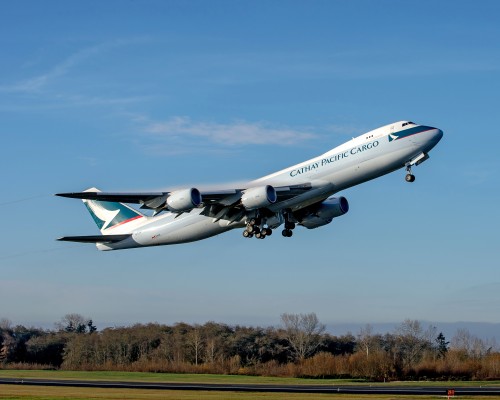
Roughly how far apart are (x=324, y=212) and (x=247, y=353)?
156ft

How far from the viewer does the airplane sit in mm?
60125

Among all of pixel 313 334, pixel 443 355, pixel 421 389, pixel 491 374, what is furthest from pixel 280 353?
pixel 421 389

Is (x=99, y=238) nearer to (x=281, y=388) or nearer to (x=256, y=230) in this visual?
(x=256, y=230)

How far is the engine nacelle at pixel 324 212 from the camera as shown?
70.1m

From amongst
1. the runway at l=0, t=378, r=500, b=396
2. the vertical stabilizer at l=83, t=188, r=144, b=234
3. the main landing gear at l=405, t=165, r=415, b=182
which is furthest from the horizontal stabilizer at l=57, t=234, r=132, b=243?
the main landing gear at l=405, t=165, r=415, b=182

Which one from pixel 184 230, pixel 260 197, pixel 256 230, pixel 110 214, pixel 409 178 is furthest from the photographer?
pixel 110 214

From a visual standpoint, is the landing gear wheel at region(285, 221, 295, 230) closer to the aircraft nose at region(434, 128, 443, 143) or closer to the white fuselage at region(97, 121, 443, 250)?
the white fuselage at region(97, 121, 443, 250)

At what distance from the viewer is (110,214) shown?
255 ft

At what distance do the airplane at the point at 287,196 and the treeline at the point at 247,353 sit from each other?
30215 millimetres

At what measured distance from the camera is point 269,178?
65312 millimetres

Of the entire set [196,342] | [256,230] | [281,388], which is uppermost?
[256,230]

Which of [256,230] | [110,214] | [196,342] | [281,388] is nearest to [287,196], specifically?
[256,230]

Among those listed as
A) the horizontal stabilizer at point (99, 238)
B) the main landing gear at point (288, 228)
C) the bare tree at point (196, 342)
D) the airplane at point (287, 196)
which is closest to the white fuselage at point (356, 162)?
the airplane at point (287, 196)

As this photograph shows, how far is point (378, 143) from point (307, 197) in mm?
6342
